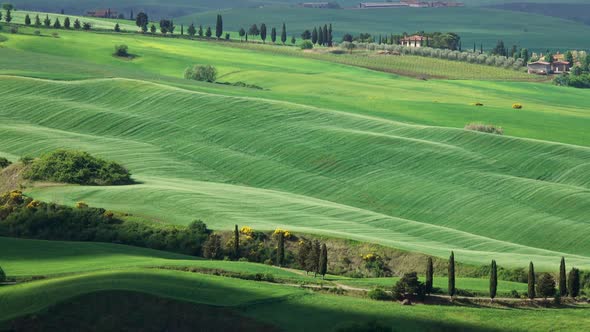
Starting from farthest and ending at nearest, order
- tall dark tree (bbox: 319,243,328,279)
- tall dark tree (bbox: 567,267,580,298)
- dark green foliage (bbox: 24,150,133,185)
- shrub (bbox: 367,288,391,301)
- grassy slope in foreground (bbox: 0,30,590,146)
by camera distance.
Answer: grassy slope in foreground (bbox: 0,30,590,146) < dark green foliage (bbox: 24,150,133,185) < tall dark tree (bbox: 319,243,328,279) < tall dark tree (bbox: 567,267,580,298) < shrub (bbox: 367,288,391,301)

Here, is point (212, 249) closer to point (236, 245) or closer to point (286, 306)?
point (236, 245)

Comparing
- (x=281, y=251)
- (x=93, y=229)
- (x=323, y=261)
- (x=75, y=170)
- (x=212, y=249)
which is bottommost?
(x=212, y=249)

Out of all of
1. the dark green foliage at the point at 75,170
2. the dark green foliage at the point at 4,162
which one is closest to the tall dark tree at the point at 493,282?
the dark green foliage at the point at 75,170

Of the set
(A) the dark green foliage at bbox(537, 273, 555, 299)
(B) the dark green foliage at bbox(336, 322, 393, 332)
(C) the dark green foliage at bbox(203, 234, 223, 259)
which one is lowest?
(C) the dark green foliage at bbox(203, 234, 223, 259)

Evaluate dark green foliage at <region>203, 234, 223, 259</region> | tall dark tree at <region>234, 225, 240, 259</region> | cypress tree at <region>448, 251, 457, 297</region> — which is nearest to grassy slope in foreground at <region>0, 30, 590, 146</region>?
dark green foliage at <region>203, 234, 223, 259</region>

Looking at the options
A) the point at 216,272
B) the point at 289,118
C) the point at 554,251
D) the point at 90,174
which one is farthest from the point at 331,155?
the point at 216,272

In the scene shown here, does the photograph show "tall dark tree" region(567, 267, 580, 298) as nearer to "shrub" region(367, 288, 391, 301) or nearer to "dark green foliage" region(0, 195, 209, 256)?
"shrub" region(367, 288, 391, 301)

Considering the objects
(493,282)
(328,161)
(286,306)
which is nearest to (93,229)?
(286,306)
